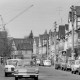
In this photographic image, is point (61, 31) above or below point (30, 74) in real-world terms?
above

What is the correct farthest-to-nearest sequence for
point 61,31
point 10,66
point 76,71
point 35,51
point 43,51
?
point 35,51
point 43,51
point 61,31
point 76,71
point 10,66

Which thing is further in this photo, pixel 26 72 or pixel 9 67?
pixel 9 67

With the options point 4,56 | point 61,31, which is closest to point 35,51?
point 61,31

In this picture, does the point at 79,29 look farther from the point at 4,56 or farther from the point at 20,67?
the point at 20,67

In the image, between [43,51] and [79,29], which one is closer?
[79,29]

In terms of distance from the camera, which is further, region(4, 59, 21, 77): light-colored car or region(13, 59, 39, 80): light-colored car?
region(4, 59, 21, 77): light-colored car

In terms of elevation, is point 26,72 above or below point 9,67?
below

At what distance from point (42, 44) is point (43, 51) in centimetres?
1000

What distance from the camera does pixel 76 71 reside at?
50.7 metres

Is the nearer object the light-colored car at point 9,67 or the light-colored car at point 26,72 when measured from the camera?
the light-colored car at point 26,72

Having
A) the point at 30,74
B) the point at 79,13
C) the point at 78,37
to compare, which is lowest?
the point at 30,74

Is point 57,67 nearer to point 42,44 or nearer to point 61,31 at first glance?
point 61,31

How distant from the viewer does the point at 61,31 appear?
136 m

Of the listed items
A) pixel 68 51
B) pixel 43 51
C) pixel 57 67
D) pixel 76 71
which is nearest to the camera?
pixel 76 71
